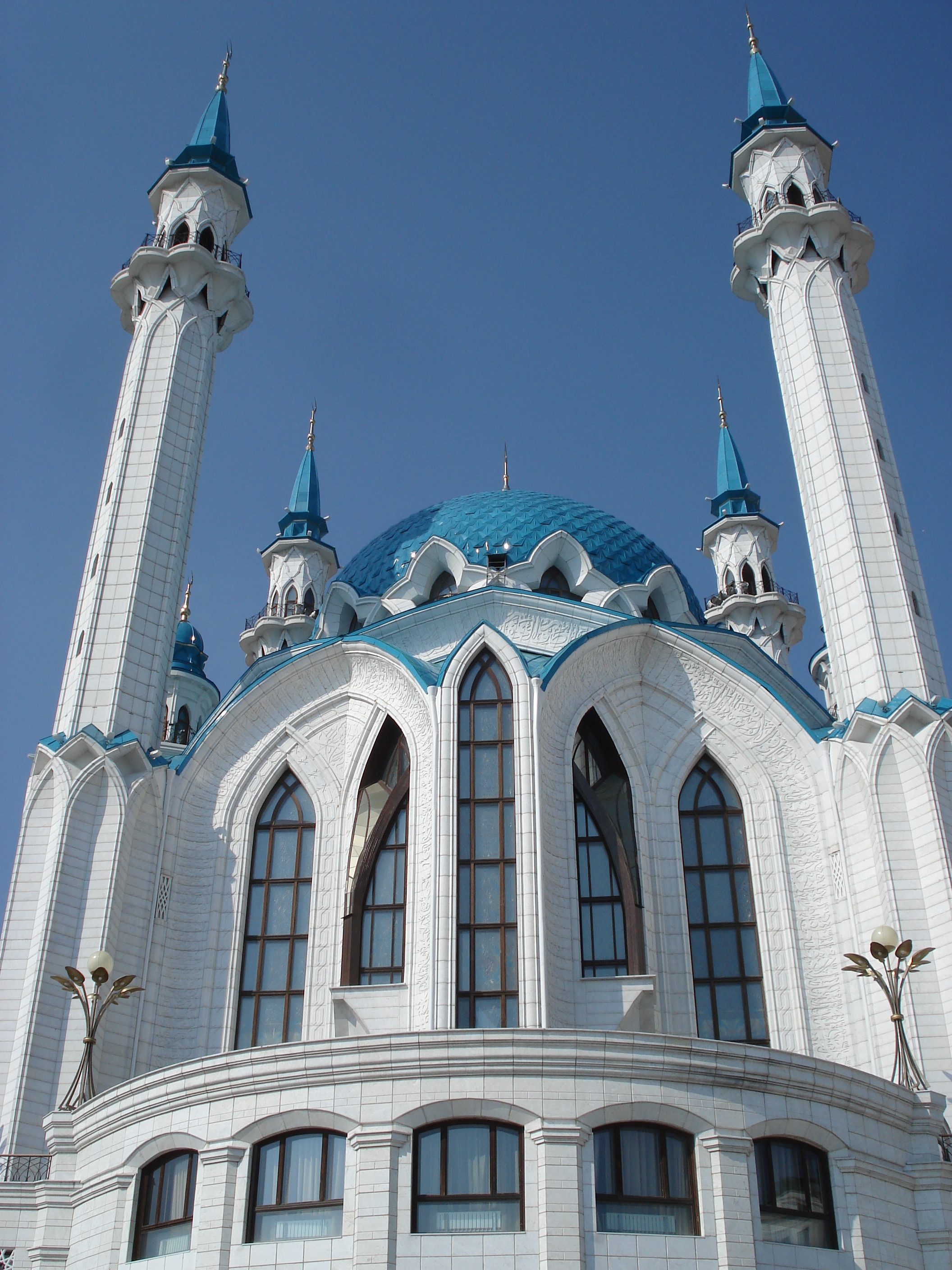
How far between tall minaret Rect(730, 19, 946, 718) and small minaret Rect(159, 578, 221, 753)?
69.5ft

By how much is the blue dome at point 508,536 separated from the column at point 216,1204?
15.2 metres

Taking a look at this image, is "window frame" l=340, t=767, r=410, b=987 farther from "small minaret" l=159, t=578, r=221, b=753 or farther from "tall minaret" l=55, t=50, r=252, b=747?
"small minaret" l=159, t=578, r=221, b=753

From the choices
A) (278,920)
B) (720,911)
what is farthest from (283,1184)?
(720,911)

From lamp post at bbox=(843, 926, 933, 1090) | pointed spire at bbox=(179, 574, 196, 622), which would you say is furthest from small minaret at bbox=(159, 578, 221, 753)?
lamp post at bbox=(843, 926, 933, 1090)

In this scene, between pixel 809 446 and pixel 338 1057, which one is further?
pixel 809 446

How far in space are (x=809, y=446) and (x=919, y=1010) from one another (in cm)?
1106

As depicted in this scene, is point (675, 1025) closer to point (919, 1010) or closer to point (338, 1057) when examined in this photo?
point (919, 1010)

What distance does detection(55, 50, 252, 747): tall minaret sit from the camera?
2322 centimetres

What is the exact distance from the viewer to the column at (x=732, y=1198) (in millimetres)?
14070

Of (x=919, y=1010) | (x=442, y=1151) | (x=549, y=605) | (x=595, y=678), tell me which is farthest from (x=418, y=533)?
(x=442, y=1151)

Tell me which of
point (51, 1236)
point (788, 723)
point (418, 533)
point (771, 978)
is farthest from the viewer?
point (418, 533)

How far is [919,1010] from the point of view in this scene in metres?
19.0

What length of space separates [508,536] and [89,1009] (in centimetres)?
1396

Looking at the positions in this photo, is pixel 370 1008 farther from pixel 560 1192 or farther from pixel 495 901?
pixel 560 1192
